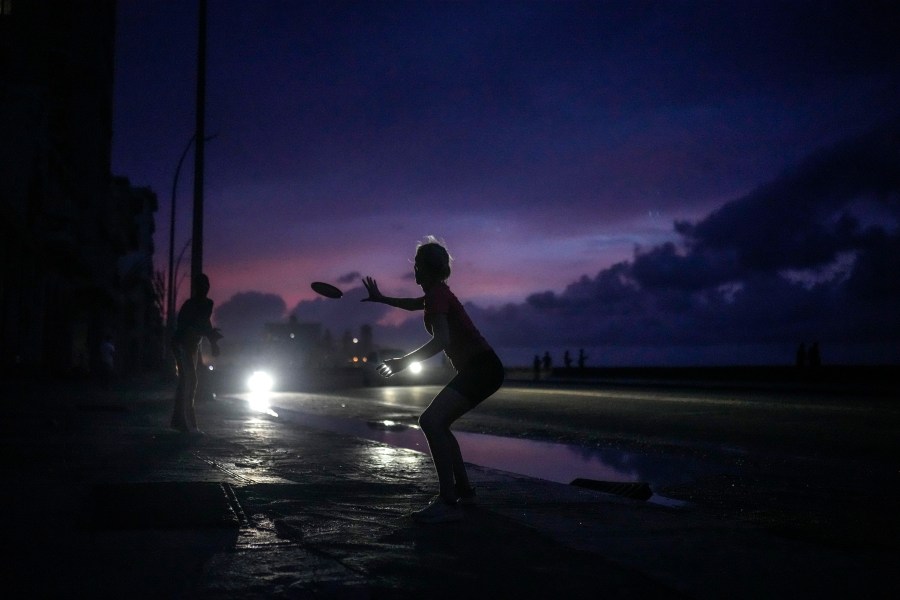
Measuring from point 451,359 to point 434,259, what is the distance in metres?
0.70

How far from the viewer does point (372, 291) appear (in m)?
6.03

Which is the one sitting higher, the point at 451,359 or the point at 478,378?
the point at 451,359

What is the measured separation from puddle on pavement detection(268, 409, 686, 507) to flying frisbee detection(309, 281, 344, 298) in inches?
125

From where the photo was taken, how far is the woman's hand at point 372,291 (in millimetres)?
5965

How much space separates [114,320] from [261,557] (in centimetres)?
5657

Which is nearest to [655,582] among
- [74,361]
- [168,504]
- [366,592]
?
[366,592]

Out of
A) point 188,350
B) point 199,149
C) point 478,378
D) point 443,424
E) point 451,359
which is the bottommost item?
point 443,424

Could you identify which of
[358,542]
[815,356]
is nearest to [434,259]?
[358,542]

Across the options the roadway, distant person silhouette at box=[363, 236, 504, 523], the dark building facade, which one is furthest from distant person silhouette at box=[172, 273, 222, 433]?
the dark building facade

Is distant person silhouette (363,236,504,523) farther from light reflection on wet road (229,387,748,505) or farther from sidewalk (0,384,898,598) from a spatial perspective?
light reflection on wet road (229,387,748,505)

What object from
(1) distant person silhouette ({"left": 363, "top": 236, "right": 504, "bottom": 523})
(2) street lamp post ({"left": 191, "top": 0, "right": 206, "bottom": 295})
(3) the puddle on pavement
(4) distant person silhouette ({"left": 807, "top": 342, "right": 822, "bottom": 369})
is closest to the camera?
(1) distant person silhouette ({"left": 363, "top": 236, "right": 504, "bottom": 523})

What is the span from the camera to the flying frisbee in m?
6.11

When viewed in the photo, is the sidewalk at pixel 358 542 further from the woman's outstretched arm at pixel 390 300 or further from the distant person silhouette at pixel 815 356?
the distant person silhouette at pixel 815 356

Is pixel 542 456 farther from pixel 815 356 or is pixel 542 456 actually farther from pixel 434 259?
pixel 815 356
